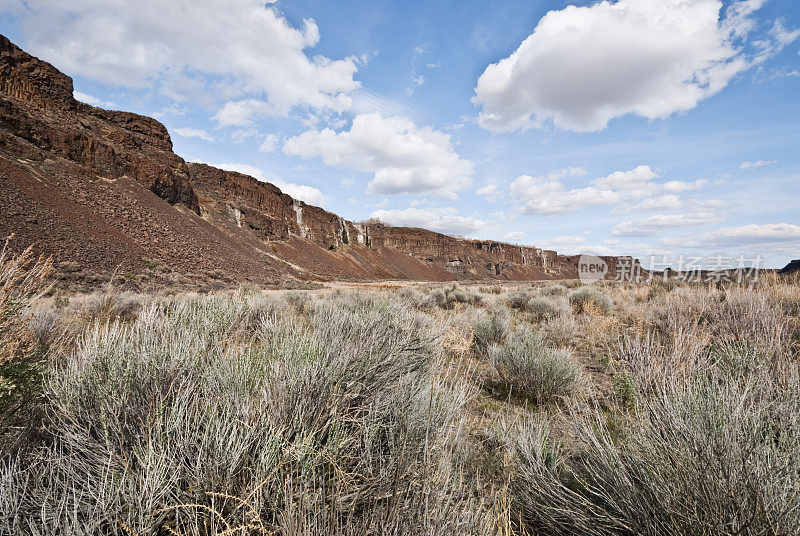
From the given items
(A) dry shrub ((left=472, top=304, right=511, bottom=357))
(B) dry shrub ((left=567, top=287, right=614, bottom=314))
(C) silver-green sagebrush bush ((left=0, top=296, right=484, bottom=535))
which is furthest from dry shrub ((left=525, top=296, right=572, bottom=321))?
(C) silver-green sagebrush bush ((left=0, top=296, right=484, bottom=535))

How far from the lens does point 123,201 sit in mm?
23266

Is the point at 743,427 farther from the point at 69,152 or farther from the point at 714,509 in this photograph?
the point at 69,152

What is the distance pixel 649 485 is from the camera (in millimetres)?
1377

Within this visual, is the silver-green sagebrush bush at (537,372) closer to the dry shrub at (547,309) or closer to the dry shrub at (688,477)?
the dry shrub at (688,477)

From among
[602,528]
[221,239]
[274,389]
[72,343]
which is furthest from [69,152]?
[602,528]

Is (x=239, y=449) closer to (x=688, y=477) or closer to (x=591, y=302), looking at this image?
(x=688, y=477)

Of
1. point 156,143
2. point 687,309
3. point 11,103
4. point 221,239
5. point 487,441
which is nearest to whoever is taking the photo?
point 487,441

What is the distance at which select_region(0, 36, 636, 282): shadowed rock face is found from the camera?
17.1 meters

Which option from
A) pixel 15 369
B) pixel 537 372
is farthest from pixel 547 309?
pixel 15 369

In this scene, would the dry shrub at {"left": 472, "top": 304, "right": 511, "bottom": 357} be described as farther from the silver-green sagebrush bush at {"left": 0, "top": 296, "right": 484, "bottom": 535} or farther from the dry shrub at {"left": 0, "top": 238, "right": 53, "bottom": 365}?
the dry shrub at {"left": 0, "top": 238, "right": 53, "bottom": 365}

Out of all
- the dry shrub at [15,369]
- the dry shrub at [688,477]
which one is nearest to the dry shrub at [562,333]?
the dry shrub at [688,477]

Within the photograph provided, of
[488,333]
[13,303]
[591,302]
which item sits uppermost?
[13,303]

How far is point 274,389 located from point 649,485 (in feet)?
6.32

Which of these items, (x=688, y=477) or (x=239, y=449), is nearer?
(x=688, y=477)
